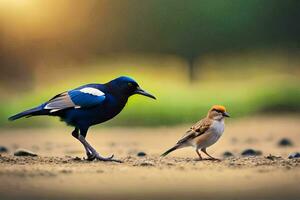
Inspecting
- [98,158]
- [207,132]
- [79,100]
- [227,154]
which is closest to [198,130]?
[207,132]

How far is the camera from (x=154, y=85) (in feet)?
71.6

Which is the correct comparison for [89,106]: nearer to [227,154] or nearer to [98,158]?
[98,158]

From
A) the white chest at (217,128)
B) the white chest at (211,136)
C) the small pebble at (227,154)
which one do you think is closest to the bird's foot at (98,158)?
the white chest at (211,136)

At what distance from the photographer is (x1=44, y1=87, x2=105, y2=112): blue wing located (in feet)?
30.2

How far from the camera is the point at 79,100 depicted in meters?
9.30

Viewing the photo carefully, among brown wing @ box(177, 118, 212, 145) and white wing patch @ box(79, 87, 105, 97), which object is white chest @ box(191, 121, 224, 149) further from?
white wing patch @ box(79, 87, 105, 97)

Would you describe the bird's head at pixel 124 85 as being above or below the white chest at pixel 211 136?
above

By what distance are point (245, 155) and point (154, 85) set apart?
1116 cm

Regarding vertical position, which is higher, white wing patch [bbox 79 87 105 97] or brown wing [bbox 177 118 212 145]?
white wing patch [bbox 79 87 105 97]

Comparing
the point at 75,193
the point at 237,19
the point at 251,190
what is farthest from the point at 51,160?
the point at 237,19

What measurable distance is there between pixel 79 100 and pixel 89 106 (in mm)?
191

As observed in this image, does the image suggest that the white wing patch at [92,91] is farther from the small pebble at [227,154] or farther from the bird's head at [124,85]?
the small pebble at [227,154]

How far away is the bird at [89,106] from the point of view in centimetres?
923

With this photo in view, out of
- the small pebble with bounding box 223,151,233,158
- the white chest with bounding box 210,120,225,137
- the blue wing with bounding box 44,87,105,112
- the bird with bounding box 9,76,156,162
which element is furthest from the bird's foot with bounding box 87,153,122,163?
the small pebble with bounding box 223,151,233,158
